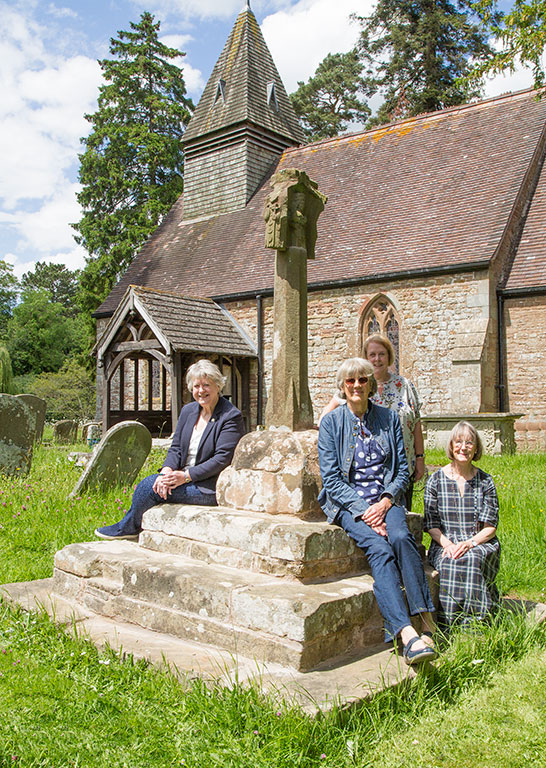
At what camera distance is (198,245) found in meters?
21.2

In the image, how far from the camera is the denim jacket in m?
3.71

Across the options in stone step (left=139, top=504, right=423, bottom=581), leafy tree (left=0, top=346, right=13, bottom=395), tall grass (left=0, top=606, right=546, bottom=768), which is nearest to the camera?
tall grass (left=0, top=606, right=546, bottom=768)

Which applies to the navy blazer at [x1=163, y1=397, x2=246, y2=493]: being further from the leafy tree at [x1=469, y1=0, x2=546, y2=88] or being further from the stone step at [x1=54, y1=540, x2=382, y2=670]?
the leafy tree at [x1=469, y1=0, x2=546, y2=88]

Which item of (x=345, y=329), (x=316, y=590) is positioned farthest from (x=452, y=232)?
(x=316, y=590)

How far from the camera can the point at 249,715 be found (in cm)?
272

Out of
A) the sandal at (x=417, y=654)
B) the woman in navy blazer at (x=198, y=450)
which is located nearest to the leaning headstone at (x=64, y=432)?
the woman in navy blazer at (x=198, y=450)

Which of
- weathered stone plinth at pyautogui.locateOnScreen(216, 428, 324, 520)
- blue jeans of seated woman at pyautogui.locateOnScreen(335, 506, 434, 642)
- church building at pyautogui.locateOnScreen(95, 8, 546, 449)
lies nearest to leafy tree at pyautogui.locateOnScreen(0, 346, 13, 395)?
church building at pyautogui.locateOnScreen(95, 8, 546, 449)

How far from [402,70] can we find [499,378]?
21.8m

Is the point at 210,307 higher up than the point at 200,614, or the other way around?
the point at 210,307

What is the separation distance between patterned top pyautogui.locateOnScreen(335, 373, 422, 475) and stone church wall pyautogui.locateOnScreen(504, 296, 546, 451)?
34.4 ft

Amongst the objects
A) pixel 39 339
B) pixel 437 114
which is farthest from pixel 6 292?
pixel 437 114

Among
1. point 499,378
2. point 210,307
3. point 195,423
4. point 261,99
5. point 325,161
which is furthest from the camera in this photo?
point 261,99

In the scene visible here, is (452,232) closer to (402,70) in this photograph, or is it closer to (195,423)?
(195,423)

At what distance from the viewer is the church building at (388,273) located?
14.4 meters
